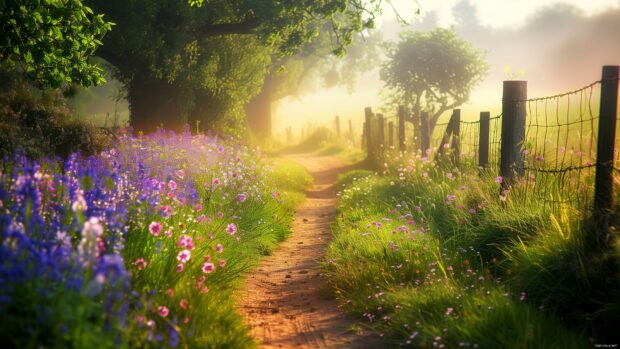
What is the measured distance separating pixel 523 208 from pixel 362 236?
221 centimetres


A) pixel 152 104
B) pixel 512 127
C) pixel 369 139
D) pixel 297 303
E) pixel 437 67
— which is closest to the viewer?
pixel 297 303

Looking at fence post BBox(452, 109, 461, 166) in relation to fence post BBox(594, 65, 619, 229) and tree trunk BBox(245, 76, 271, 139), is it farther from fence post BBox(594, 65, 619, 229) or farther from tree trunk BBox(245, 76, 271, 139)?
tree trunk BBox(245, 76, 271, 139)

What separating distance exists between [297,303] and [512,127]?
363 cm

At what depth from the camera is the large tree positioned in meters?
13.5

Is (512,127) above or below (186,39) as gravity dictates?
below

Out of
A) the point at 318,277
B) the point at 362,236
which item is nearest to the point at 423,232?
the point at 362,236

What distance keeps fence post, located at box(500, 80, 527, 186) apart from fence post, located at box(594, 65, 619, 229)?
2.17 meters

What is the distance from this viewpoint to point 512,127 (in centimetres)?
752

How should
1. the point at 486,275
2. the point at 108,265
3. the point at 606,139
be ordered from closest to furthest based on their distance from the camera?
the point at 108,265, the point at 606,139, the point at 486,275

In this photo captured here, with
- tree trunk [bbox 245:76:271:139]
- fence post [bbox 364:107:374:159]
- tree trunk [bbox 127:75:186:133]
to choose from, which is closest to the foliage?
tree trunk [bbox 127:75:186:133]

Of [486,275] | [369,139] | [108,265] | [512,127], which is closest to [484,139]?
[512,127]

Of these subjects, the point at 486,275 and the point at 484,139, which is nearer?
the point at 486,275

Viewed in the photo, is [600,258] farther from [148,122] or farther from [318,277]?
[148,122]

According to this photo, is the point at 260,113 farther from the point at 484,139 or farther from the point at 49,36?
the point at 484,139
